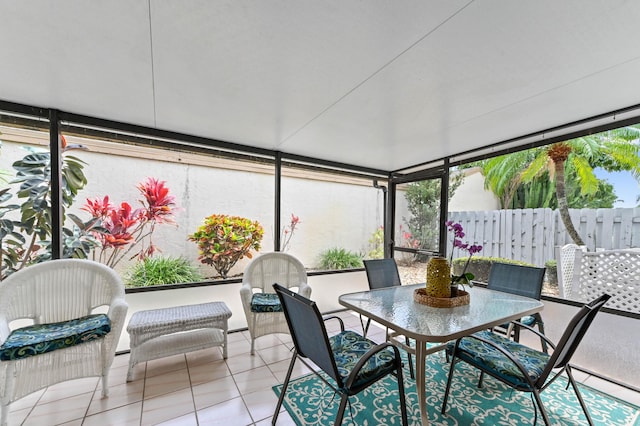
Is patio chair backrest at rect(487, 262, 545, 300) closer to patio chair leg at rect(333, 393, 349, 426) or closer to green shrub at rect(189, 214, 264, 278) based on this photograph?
patio chair leg at rect(333, 393, 349, 426)

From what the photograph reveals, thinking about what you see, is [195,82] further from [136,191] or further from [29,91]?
[136,191]

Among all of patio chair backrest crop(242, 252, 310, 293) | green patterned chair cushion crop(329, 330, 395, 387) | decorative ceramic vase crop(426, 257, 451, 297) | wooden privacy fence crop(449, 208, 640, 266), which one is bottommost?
green patterned chair cushion crop(329, 330, 395, 387)

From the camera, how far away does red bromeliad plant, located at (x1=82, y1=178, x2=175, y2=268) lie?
277cm

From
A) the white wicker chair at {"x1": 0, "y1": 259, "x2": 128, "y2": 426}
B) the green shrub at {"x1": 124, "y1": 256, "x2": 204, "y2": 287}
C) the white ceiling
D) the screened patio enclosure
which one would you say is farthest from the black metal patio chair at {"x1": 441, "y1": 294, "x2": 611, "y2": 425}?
the green shrub at {"x1": 124, "y1": 256, "x2": 204, "y2": 287}

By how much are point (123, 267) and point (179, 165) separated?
135 cm

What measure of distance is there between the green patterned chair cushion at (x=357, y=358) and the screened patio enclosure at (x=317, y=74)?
184cm

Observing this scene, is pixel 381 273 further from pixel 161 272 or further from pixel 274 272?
pixel 161 272

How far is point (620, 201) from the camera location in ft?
8.43

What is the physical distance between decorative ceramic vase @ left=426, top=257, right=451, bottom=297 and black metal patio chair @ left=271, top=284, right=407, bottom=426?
2.21 ft

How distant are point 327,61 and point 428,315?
182cm

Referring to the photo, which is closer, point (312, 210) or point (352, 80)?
point (352, 80)

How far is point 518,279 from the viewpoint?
8.26ft

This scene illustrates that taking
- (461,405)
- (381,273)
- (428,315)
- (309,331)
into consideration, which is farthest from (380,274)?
(309,331)

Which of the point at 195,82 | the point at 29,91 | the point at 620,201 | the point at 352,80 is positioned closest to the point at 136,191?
the point at 29,91
